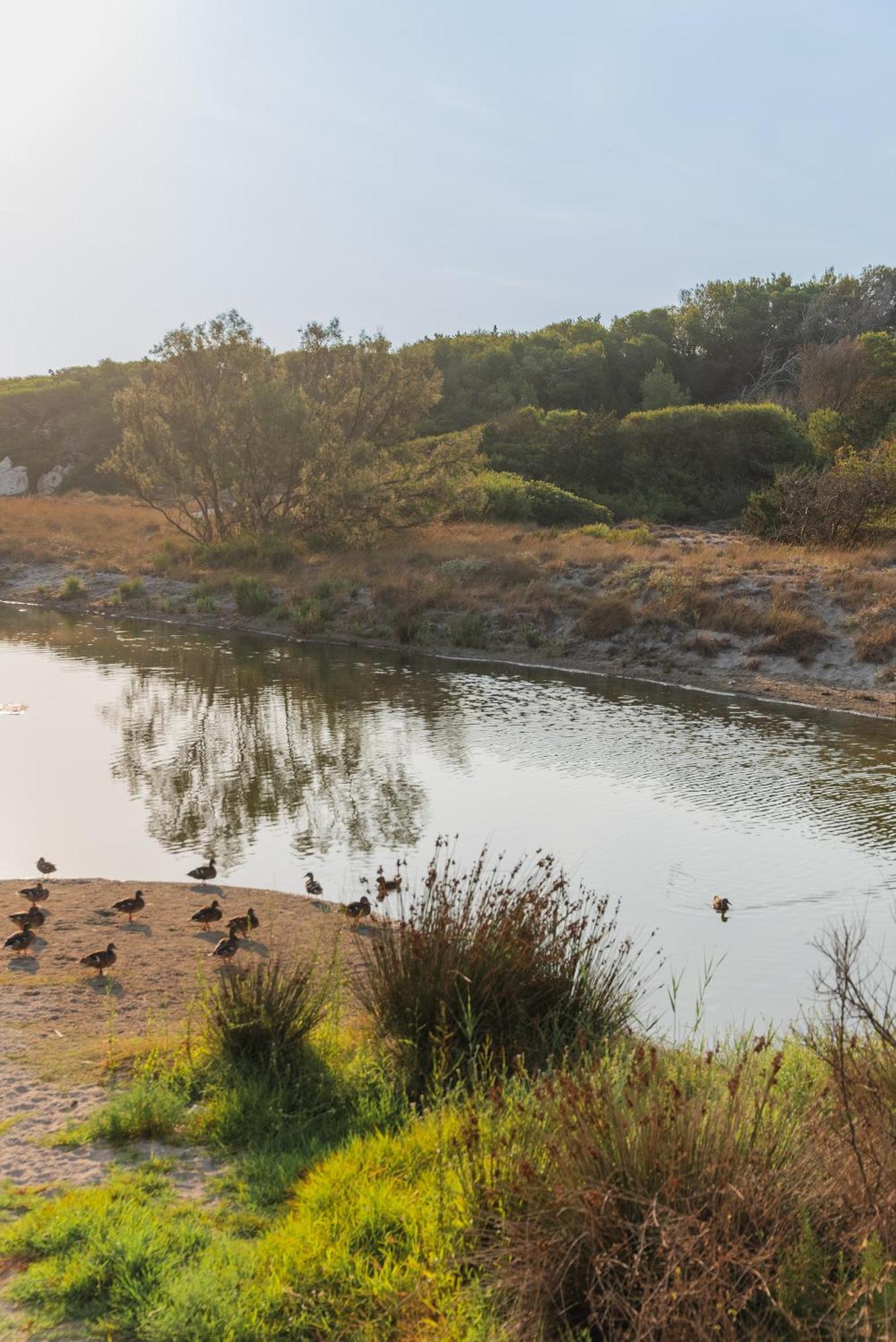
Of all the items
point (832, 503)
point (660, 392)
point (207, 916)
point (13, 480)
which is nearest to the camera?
point (207, 916)

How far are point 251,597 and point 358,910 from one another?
2325cm

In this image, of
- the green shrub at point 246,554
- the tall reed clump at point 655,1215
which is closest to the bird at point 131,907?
the tall reed clump at point 655,1215

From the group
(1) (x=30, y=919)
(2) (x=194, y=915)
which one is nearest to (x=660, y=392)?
(2) (x=194, y=915)

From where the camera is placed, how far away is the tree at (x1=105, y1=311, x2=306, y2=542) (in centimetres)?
3441

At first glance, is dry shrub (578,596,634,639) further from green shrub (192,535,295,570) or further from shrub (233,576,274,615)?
green shrub (192,535,295,570)

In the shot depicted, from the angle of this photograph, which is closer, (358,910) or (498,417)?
(358,910)

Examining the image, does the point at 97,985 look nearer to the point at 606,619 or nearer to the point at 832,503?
the point at 606,619

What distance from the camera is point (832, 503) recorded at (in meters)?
30.4

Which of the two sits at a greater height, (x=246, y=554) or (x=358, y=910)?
(x=246, y=554)

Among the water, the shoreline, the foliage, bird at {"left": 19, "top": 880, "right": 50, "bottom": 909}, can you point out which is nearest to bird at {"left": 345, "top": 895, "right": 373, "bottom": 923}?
the water

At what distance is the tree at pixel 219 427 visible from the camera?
3441cm

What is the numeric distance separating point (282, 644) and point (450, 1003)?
72.3 feet

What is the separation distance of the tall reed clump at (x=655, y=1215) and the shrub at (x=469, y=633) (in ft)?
74.1

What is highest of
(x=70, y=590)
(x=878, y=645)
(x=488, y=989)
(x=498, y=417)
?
(x=498, y=417)
